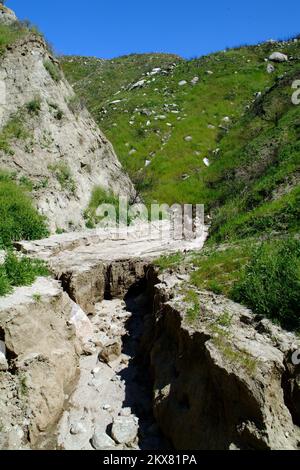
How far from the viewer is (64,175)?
55.7 ft

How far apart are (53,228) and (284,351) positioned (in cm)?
1054

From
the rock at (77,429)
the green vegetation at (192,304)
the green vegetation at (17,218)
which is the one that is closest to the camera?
the rock at (77,429)

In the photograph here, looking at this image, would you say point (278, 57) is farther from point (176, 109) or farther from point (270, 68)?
point (176, 109)

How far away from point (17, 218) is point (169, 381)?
8.76m

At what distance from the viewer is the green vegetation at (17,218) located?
501 inches

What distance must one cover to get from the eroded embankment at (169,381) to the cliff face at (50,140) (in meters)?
7.31

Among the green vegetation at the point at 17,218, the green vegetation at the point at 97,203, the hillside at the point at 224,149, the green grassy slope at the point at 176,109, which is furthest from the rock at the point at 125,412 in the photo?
the green grassy slope at the point at 176,109

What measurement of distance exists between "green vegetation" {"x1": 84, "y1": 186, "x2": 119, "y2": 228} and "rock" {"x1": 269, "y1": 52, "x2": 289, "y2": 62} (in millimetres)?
25283

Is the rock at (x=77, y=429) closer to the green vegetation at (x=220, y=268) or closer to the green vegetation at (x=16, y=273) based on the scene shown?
the green vegetation at (x=16, y=273)

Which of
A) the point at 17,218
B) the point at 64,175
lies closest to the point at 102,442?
the point at 17,218

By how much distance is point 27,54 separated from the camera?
1859cm

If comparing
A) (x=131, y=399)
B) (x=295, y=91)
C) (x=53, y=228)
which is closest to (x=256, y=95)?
(x=295, y=91)

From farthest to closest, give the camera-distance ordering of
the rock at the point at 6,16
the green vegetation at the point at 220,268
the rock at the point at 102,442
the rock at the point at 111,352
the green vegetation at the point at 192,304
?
the rock at the point at 6,16 → the rock at the point at 111,352 → the green vegetation at the point at 220,268 → the green vegetation at the point at 192,304 → the rock at the point at 102,442
